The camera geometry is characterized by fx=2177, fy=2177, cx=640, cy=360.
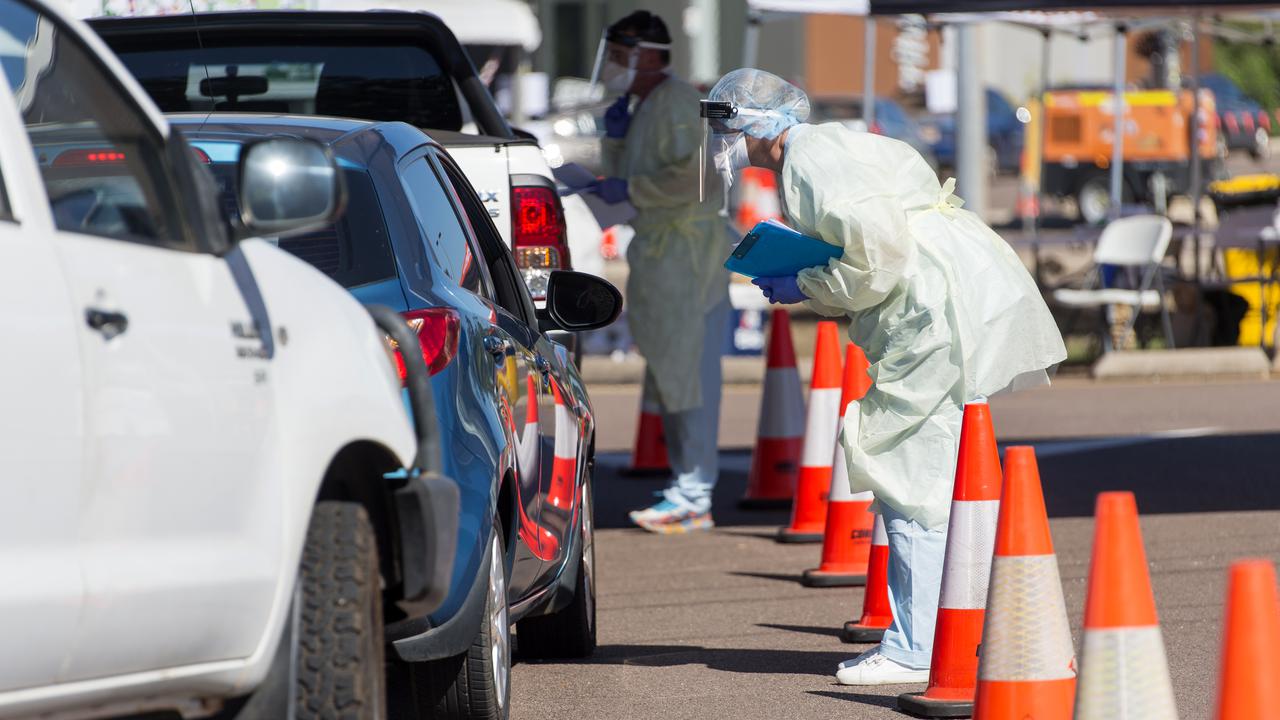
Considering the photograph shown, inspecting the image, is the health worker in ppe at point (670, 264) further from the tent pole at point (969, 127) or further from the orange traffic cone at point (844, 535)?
the tent pole at point (969, 127)

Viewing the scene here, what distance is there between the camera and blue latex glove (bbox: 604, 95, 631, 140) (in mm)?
10148

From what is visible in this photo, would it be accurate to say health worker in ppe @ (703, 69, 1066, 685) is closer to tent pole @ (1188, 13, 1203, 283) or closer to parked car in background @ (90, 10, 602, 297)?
parked car in background @ (90, 10, 602, 297)

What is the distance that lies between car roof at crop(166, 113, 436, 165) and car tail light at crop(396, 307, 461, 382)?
0.54m

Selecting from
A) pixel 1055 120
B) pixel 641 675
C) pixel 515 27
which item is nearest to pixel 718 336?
pixel 641 675

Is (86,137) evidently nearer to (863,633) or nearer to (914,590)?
(914,590)

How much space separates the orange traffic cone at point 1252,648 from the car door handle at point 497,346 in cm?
206

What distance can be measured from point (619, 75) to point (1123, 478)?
3.47m

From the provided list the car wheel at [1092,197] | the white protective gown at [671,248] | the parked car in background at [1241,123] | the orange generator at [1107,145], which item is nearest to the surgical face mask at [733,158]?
the white protective gown at [671,248]

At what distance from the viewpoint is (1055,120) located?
35.1 metres

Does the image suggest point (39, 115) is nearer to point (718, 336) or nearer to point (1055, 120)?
point (718, 336)

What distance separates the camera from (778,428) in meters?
10.5

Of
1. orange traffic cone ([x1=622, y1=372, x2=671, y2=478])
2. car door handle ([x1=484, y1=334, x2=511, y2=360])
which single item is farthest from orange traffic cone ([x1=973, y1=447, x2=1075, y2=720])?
orange traffic cone ([x1=622, y1=372, x2=671, y2=478])

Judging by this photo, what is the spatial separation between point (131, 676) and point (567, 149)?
27278 mm

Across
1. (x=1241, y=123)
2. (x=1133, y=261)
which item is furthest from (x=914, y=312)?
(x=1241, y=123)
